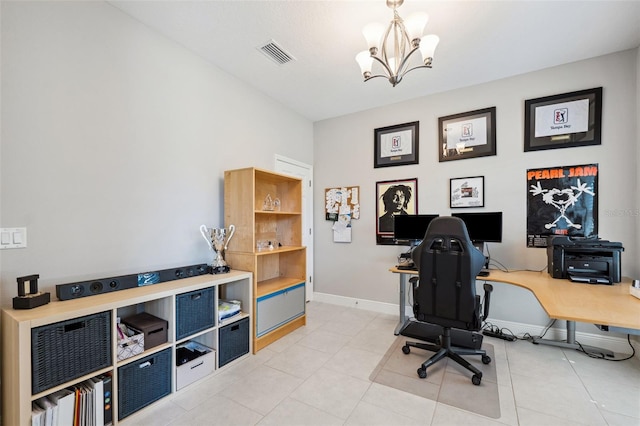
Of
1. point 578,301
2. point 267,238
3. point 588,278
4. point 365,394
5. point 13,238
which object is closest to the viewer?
point 13,238

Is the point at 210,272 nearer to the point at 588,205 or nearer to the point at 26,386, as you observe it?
the point at 26,386

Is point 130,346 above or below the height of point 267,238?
below

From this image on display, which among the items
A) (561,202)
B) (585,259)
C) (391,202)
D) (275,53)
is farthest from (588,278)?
(275,53)

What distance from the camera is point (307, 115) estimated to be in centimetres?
414

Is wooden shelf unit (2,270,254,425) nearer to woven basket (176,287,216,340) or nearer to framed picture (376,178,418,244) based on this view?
woven basket (176,287,216,340)

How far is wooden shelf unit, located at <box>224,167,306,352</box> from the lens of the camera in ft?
8.57

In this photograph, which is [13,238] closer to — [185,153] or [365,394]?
[185,153]

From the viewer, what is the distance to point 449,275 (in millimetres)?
2133

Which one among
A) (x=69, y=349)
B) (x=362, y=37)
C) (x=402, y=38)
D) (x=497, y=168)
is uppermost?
(x=362, y=37)

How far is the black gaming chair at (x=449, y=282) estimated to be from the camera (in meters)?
2.07

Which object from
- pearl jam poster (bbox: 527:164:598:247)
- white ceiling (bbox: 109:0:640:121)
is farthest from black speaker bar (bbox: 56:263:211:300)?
pearl jam poster (bbox: 527:164:598:247)

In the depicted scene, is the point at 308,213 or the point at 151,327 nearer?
the point at 151,327

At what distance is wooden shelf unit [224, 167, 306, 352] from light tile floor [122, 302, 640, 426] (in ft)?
1.37

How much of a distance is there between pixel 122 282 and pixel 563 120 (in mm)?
4297
